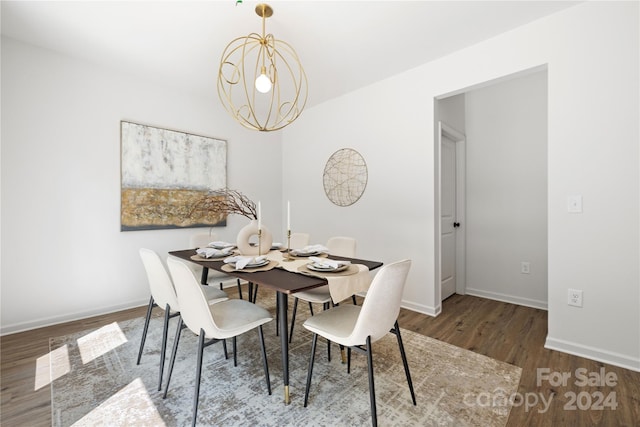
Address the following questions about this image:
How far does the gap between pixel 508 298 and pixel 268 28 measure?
148 inches

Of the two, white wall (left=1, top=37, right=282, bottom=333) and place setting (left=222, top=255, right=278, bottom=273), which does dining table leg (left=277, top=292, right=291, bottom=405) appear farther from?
white wall (left=1, top=37, right=282, bottom=333)

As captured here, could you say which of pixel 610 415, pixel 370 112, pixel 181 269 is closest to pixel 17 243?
pixel 181 269

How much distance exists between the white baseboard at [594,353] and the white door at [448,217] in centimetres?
125

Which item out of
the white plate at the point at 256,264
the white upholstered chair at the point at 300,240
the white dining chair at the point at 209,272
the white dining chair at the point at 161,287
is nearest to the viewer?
the white dining chair at the point at 161,287

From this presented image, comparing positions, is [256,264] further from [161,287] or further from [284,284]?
[161,287]

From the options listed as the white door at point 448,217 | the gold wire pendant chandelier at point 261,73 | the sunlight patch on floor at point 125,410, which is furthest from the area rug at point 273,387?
the gold wire pendant chandelier at point 261,73

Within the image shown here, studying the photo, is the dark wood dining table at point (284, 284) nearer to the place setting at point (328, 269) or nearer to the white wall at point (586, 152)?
the place setting at point (328, 269)

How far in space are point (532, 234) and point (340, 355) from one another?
2.58m

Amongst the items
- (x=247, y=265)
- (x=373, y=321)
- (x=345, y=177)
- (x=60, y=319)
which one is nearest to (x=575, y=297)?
(x=373, y=321)

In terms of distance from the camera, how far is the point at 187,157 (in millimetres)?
3523

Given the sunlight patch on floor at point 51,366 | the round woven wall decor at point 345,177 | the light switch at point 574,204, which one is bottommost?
the sunlight patch on floor at point 51,366

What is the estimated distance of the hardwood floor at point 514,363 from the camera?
1521mm

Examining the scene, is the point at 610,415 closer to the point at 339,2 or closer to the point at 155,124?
the point at 339,2

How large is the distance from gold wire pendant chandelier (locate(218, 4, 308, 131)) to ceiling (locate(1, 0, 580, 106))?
11 centimetres
